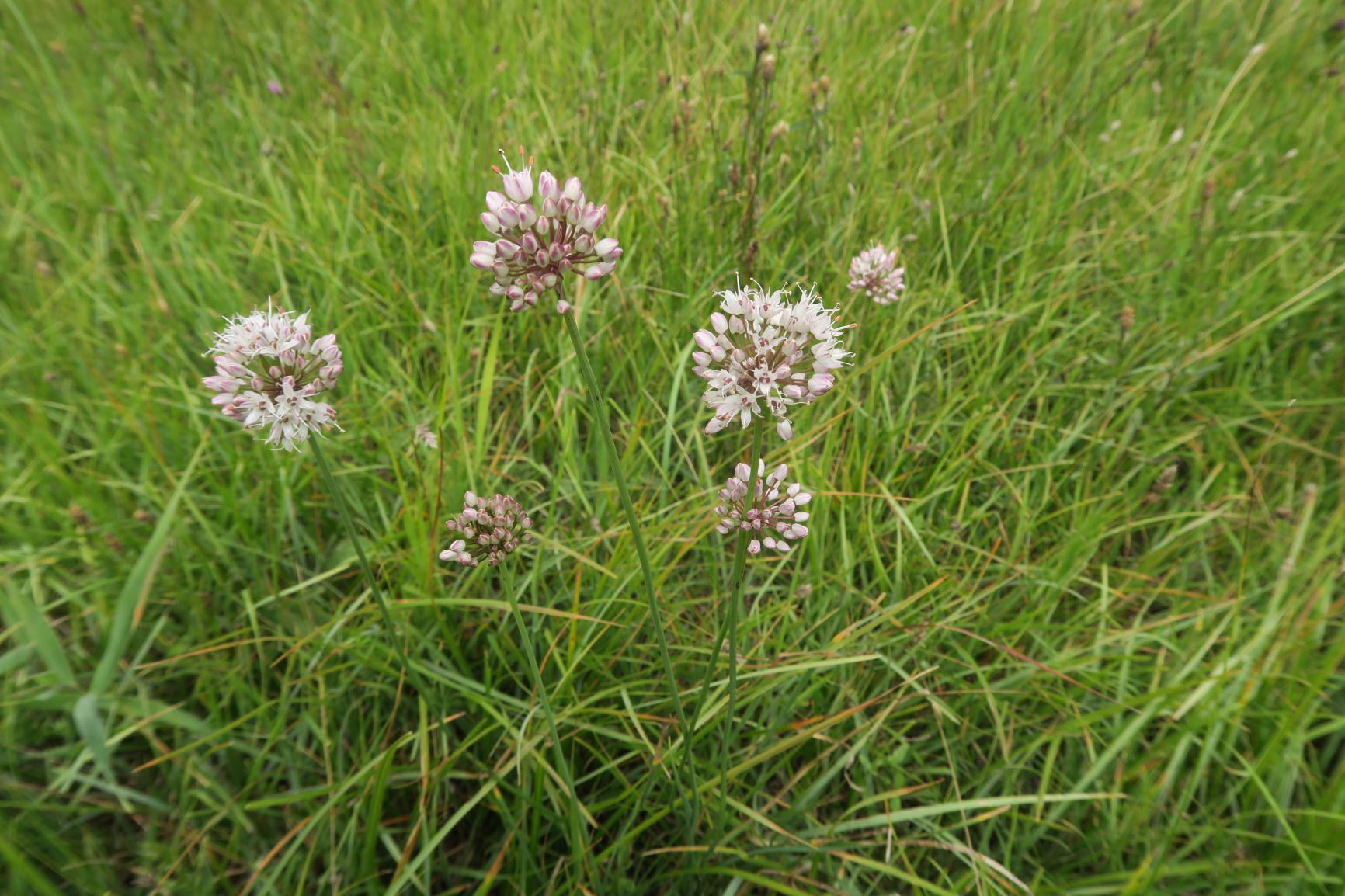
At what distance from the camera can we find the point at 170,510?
204 centimetres

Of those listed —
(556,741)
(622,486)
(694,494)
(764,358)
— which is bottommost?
(556,741)

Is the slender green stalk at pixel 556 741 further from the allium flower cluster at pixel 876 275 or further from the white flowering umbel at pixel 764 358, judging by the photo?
the allium flower cluster at pixel 876 275

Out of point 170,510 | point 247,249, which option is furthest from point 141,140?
point 170,510

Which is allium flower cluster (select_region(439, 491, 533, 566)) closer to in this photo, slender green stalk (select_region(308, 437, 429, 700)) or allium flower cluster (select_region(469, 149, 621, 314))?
slender green stalk (select_region(308, 437, 429, 700))

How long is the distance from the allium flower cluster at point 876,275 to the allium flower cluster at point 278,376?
57.9 inches

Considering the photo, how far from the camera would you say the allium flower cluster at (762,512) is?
126 centimetres

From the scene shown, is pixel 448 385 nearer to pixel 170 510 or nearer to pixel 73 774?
pixel 170 510

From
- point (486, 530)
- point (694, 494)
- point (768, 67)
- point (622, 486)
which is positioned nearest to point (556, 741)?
point (486, 530)

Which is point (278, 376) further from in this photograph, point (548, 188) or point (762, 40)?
point (762, 40)

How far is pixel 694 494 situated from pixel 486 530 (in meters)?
0.78

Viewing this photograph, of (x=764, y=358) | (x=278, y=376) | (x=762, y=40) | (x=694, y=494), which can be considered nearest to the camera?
(x=764, y=358)

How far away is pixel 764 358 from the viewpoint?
120 cm

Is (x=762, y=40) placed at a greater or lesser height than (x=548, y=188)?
greater

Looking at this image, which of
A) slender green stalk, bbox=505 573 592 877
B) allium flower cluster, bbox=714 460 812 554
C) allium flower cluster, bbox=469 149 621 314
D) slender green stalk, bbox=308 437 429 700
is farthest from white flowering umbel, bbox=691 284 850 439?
slender green stalk, bbox=308 437 429 700
